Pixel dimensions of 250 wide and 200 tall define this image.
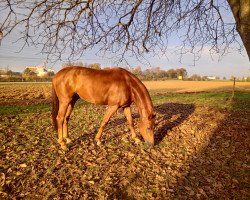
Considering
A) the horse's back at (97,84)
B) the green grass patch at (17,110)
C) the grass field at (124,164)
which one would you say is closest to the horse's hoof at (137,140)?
the grass field at (124,164)

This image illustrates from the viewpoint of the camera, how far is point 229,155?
243 inches

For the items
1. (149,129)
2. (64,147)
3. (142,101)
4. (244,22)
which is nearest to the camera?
(244,22)

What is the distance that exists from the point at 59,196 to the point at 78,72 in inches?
144

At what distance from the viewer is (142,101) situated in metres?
6.43

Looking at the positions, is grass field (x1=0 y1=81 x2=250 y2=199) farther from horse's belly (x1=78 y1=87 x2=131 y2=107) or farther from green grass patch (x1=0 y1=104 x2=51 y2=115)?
green grass patch (x1=0 y1=104 x2=51 y2=115)

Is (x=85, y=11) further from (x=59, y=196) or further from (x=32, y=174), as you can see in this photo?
(x=59, y=196)

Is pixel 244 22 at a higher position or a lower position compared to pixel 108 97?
higher

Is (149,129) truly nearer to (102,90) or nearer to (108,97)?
(108,97)

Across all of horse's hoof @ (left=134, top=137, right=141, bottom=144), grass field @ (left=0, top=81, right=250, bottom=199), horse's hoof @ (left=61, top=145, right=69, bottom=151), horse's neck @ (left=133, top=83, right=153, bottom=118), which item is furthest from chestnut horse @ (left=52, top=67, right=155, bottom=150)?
grass field @ (left=0, top=81, right=250, bottom=199)

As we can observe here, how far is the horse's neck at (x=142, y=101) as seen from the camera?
634 centimetres

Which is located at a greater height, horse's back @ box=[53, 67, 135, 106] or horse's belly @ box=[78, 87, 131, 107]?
horse's back @ box=[53, 67, 135, 106]

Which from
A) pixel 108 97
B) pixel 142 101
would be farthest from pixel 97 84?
pixel 142 101

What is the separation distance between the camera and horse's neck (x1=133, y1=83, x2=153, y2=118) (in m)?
6.34

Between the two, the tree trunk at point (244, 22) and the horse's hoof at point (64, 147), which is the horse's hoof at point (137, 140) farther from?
the tree trunk at point (244, 22)
